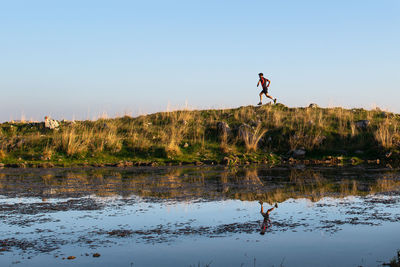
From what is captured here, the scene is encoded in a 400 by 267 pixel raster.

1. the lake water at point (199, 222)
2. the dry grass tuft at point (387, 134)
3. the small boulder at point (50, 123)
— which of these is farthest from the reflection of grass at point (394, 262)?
the small boulder at point (50, 123)

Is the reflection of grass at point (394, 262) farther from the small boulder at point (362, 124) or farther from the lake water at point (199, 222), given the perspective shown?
the small boulder at point (362, 124)

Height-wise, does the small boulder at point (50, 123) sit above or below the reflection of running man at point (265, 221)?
above

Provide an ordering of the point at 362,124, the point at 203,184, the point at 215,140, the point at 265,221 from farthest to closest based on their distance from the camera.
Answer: the point at 362,124, the point at 215,140, the point at 203,184, the point at 265,221

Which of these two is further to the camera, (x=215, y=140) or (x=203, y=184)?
(x=215, y=140)

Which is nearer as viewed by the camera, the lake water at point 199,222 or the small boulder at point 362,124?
the lake water at point 199,222

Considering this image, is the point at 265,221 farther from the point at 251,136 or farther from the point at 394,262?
the point at 251,136

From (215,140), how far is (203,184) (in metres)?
11.2

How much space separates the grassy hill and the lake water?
24.5ft

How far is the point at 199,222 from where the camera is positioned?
7.97 meters

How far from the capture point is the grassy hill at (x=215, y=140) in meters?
21.4

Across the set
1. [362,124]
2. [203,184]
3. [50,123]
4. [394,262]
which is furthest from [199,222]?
[50,123]

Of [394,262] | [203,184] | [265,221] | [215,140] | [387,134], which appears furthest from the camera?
[215,140]

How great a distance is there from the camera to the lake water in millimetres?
5918

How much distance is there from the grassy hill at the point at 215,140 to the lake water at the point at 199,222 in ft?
24.5
